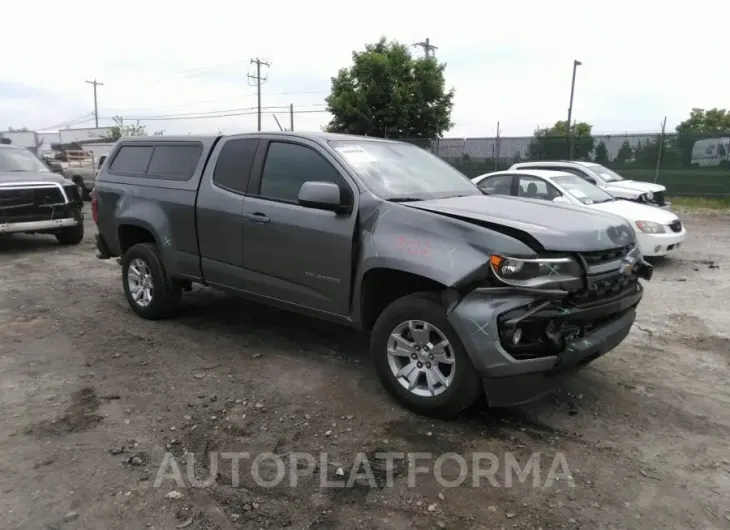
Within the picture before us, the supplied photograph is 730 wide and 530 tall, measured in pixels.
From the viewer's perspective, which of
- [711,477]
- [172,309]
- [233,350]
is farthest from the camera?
[172,309]

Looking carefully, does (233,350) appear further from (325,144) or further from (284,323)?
(325,144)

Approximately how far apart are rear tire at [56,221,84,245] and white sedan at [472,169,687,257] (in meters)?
7.25

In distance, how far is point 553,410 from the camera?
3.87m

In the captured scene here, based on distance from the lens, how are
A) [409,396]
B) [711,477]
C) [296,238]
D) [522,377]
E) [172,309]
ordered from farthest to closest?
1. [172,309]
2. [296,238]
3. [409,396]
4. [522,377]
5. [711,477]

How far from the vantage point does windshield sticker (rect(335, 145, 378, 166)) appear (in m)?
4.26

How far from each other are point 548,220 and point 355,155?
1.56 m

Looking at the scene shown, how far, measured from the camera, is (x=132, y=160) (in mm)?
5977

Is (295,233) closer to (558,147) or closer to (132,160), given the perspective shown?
(132,160)

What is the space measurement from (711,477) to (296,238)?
9.96 ft

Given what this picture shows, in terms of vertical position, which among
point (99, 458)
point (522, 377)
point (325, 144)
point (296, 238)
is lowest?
point (99, 458)

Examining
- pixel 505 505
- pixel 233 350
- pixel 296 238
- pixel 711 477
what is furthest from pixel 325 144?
pixel 711 477

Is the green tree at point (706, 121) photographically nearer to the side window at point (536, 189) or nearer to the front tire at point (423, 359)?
the side window at point (536, 189)

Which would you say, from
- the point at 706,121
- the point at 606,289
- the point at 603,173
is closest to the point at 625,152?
the point at 603,173

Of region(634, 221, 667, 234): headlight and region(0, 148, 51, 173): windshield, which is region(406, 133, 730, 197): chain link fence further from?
region(0, 148, 51, 173): windshield
